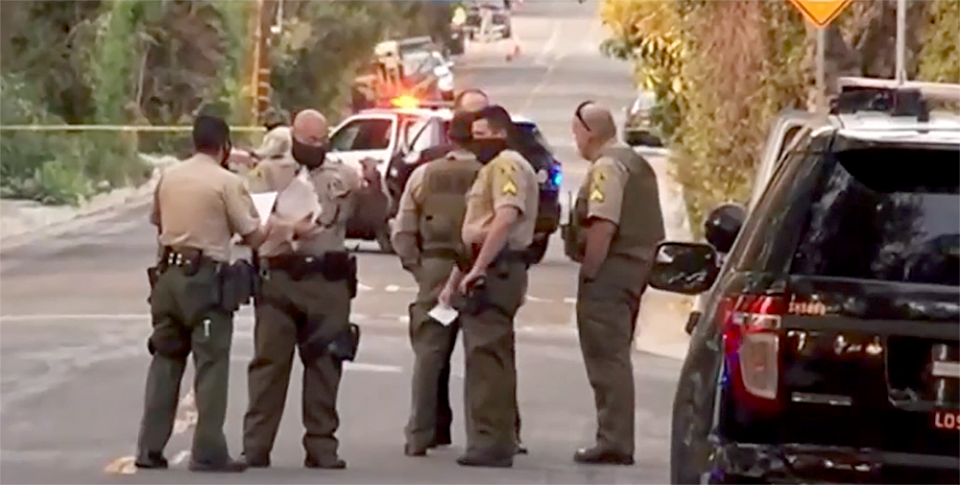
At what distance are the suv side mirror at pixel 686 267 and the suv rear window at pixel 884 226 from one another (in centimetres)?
147

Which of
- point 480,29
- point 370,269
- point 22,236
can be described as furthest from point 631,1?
point 480,29

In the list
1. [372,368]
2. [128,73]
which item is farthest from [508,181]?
[128,73]

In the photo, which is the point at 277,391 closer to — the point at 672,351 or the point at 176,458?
the point at 176,458

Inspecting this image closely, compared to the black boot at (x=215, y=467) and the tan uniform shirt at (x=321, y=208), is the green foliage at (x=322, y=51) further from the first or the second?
the black boot at (x=215, y=467)

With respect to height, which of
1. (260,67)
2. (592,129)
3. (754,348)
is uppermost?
(754,348)

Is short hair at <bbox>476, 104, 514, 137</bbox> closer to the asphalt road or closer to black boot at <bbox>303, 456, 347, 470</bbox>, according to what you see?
the asphalt road

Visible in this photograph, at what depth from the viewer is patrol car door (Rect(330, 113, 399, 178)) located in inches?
1128

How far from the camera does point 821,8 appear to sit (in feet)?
50.0

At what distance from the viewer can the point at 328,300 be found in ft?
38.4

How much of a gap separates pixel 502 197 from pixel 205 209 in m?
1.54

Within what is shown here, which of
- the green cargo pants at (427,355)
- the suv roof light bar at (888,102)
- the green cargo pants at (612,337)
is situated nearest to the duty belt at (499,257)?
the green cargo pants at (427,355)

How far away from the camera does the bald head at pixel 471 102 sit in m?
12.3

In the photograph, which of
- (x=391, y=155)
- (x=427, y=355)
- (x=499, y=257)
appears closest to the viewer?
(x=499, y=257)

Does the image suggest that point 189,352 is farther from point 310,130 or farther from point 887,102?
point 887,102
